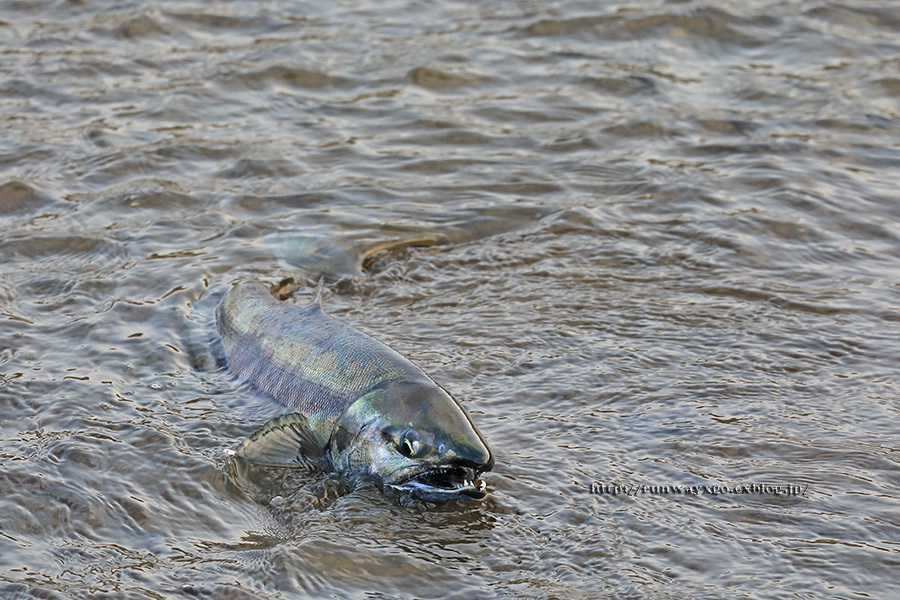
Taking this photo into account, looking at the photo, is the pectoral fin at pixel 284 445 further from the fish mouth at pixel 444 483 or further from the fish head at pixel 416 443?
the fish mouth at pixel 444 483

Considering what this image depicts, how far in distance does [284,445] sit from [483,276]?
2.30m

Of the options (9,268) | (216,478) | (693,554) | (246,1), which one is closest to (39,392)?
(216,478)

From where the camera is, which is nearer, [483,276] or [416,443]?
[416,443]

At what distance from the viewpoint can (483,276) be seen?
6.77 m

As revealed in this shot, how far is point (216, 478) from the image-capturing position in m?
4.73

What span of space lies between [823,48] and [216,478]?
25.5ft

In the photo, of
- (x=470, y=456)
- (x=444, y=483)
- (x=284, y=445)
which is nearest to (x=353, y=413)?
(x=284, y=445)

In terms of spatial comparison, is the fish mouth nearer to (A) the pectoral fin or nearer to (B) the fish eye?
(B) the fish eye

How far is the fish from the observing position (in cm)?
446

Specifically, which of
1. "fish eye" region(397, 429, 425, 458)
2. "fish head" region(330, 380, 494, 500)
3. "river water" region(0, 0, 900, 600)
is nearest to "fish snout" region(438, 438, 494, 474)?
"fish head" region(330, 380, 494, 500)

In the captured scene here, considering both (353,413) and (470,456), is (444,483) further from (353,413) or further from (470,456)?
(353,413)

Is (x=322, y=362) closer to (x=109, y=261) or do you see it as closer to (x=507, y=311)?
(x=507, y=311)

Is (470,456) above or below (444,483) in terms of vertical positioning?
above

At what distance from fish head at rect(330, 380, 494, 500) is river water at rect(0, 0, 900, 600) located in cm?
13
